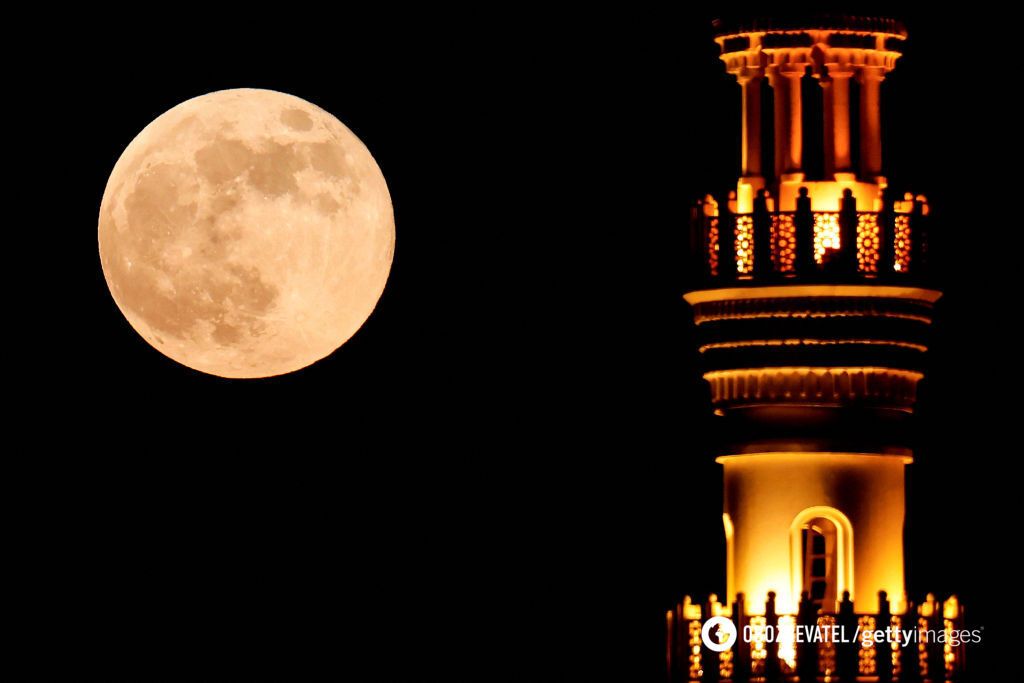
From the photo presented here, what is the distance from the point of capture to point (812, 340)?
35531 millimetres

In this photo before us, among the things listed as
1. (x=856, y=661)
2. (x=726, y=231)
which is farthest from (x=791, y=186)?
(x=856, y=661)

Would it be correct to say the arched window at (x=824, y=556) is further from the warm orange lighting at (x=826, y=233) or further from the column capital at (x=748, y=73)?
the column capital at (x=748, y=73)

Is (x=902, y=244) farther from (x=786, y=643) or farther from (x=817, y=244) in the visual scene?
(x=786, y=643)

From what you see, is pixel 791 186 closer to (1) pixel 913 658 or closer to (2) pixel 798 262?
(2) pixel 798 262

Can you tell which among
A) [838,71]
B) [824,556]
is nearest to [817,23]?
[838,71]

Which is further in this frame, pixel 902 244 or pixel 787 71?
pixel 787 71

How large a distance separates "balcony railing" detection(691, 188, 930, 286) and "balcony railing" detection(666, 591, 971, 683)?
1.80 metres

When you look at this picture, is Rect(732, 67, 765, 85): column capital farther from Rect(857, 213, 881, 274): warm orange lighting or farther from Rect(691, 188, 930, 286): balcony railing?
Rect(857, 213, 881, 274): warm orange lighting

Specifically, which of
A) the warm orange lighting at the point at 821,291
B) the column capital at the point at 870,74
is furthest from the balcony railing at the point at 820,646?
the column capital at the point at 870,74

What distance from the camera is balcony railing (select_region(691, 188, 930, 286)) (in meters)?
35.4

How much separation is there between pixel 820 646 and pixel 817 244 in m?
2.25

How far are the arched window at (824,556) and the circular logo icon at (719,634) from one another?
0.43m

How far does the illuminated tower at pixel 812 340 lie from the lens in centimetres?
3547

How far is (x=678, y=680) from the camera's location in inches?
1399
